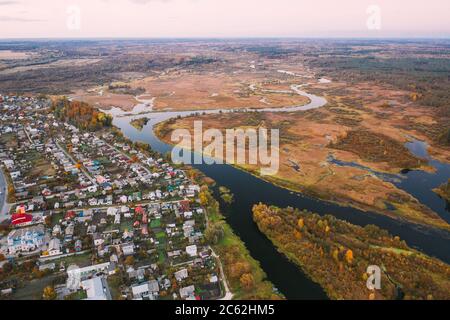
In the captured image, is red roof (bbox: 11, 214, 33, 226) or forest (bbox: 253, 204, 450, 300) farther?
red roof (bbox: 11, 214, 33, 226)

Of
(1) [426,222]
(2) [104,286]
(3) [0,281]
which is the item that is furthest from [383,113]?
(3) [0,281]

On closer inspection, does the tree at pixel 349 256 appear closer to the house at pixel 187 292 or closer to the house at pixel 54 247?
the house at pixel 187 292

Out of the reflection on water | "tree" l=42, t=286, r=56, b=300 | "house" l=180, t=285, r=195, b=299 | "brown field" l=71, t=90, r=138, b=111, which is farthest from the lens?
"brown field" l=71, t=90, r=138, b=111

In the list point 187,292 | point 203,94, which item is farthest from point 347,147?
point 203,94

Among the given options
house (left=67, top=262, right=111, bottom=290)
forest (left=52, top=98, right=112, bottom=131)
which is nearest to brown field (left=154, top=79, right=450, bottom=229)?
forest (left=52, top=98, right=112, bottom=131)

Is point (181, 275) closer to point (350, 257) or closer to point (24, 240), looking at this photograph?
point (350, 257)

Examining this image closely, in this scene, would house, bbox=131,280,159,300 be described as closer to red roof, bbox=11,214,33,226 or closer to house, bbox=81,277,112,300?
house, bbox=81,277,112,300

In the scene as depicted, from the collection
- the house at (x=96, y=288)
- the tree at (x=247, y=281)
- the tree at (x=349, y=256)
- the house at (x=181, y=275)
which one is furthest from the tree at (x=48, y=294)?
the tree at (x=349, y=256)
